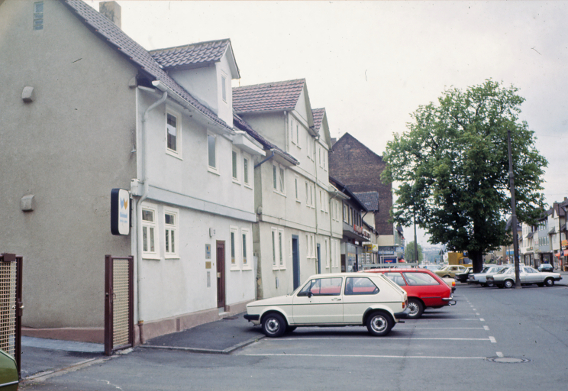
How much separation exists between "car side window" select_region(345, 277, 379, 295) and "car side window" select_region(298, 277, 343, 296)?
199 millimetres

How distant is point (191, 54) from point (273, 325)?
382 inches

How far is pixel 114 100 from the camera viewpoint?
13.7 meters

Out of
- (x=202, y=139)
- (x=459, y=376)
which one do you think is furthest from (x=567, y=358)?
(x=202, y=139)

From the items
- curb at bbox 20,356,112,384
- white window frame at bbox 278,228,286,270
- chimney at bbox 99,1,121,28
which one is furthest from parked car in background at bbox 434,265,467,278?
curb at bbox 20,356,112,384

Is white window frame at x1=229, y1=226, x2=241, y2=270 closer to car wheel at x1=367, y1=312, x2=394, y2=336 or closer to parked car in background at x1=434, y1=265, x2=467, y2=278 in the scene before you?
car wheel at x1=367, y1=312, x2=394, y2=336

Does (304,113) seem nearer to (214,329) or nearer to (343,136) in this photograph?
(214,329)

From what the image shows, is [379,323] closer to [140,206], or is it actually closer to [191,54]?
[140,206]

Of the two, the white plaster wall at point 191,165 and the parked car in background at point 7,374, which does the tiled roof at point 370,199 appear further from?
the parked car in background at point 7,374

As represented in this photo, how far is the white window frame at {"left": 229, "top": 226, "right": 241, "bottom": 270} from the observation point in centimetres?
1975

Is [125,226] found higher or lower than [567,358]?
higher

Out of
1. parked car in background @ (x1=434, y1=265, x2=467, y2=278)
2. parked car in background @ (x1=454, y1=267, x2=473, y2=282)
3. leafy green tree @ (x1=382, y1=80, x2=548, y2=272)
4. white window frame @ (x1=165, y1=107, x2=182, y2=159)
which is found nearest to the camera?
white window frame @ (x1=165, y1=107, x2=182, y2=159)

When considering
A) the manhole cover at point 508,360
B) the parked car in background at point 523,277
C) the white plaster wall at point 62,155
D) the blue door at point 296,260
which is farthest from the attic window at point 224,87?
the parked car in background at point 523,277

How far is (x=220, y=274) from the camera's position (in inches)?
738

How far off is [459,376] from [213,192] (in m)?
10.7
